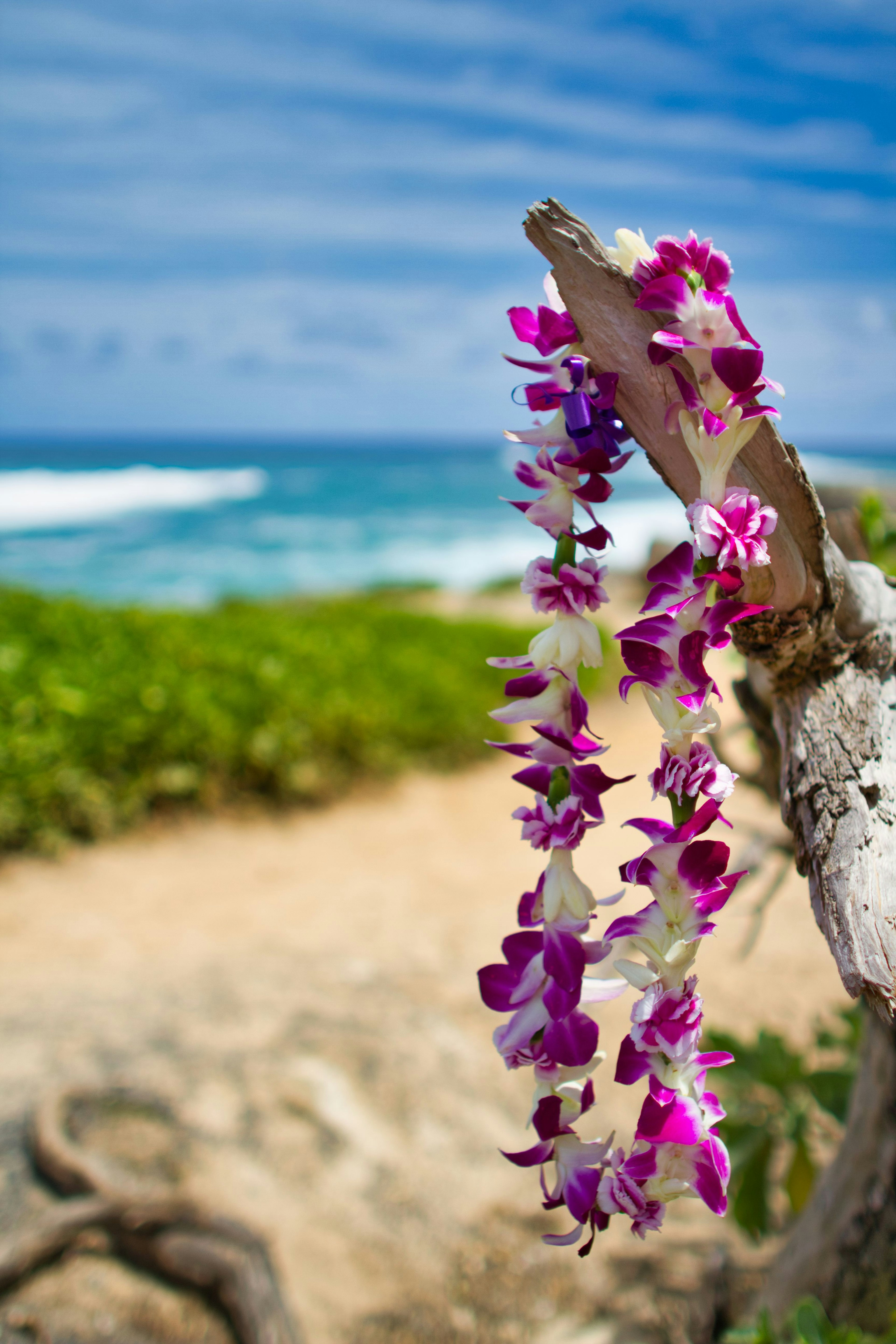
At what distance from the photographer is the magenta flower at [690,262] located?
833 mm

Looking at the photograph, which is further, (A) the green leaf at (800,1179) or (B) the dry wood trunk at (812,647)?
(A) the green leaf at (800,1179)

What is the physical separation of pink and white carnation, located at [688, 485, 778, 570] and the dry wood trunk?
0.48 ft

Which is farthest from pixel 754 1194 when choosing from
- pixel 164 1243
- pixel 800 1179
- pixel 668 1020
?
pixel 668 1020

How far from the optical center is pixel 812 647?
1112mm

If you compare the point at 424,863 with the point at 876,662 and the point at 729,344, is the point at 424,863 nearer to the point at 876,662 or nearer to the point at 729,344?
A: the point at 876,662

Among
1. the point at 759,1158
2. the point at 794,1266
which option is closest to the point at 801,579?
the point at 794,1266

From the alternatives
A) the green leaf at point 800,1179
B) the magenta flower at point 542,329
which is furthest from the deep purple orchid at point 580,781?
the green leaf at point 800,1179

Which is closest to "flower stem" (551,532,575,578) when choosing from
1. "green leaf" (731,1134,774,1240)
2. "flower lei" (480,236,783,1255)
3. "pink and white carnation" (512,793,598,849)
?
"flower lei" (480,236,783,1255)

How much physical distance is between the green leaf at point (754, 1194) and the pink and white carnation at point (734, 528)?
1.85 m

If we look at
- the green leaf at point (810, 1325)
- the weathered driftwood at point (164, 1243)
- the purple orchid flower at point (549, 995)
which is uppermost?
the purple orchid flower at point (549, 995)

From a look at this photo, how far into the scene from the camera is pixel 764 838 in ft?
7.32

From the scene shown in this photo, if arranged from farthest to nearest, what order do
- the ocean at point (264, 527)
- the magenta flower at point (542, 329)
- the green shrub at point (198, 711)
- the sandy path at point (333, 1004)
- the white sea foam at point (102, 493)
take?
the white sea foam at point (102, 493), the ocean at point (264, 527), the green shrub at point (198, 711), the sandy path at point (333, 1004), the magenta flower at point (542, 329)

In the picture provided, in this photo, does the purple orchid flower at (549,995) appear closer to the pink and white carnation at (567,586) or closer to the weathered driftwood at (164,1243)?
the pink and white carnation at (567,586)

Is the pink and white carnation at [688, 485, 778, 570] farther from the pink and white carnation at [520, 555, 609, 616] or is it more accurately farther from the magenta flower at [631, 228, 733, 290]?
the magenta flower at [631, 228, 733, 290]
